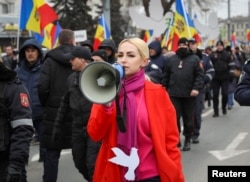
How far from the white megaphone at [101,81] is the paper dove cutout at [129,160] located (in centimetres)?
48

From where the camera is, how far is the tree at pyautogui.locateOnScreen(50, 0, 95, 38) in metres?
41.6

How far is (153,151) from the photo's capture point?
11.5 ft

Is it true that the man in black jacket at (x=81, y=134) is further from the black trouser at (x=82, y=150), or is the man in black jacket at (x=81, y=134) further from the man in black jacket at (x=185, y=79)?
the man in black jacket at (x=185, y=79)

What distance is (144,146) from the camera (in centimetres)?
350

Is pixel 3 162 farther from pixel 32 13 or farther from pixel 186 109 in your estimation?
pixel 32 13

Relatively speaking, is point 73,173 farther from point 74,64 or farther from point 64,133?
point 74,64

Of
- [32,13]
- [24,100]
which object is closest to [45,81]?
[24,100]

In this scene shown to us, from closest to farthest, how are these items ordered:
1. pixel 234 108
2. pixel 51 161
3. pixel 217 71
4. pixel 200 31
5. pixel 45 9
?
pixel 51 161 → pixel 45 9 → pixel 217 71 → pixel 234 108 → pixel 200 31

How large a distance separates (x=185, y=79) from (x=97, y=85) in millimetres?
5397

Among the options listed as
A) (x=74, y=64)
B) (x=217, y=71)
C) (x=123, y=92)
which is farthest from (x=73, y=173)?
(x=217, y=71)

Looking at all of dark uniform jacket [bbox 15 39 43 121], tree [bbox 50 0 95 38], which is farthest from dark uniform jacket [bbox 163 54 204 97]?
tree [bbox 50 0 95 38]

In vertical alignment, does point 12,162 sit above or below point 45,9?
below

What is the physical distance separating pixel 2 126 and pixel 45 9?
24.3 ft

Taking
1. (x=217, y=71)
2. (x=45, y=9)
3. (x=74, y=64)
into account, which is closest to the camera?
(x=74, y=64)
